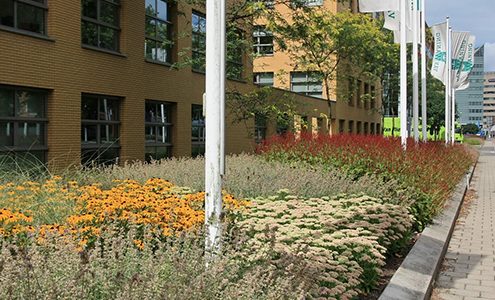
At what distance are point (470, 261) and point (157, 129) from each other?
13.1 meters

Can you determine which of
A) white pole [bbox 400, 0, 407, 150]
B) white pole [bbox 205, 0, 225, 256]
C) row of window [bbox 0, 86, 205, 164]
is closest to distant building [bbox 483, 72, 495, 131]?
row of window [bbox 0, 86, 205, 164]

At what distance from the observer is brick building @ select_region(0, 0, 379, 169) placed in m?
12.9

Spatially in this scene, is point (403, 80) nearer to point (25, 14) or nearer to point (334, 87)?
point (25, 14)

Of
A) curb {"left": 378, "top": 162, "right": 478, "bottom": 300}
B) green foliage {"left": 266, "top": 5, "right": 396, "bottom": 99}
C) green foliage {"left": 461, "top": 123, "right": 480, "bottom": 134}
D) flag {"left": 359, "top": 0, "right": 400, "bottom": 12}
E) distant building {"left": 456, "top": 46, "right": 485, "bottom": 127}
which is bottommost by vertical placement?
curb {"left": 378, "top": 162, "right": 478, "bottom": 300}

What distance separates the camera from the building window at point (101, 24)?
1528 centimetres

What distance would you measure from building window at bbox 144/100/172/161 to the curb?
432 inches

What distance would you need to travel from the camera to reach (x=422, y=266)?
617cm

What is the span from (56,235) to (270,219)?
2.37 meters

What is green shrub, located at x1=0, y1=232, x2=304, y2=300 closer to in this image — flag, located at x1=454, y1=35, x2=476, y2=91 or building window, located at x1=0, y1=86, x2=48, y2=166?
building window, located at x1=0, y1=86, x2=48, y2=166

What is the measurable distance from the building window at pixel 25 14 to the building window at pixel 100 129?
2.37m

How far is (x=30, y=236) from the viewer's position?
3832 millimetres

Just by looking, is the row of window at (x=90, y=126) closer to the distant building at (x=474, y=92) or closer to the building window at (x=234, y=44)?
the building window at (x=234, y=44)

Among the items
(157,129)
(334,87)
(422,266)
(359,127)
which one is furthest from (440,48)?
(422,266)

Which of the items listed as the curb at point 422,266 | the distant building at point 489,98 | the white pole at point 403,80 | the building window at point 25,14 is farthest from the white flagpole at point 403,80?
the distant building at point 489,98
